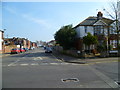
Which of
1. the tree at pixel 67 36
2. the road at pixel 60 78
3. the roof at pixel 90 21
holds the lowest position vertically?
the road at pixel 60 78

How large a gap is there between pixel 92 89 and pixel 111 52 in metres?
18.5

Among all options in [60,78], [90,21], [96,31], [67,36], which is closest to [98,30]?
[96,31]

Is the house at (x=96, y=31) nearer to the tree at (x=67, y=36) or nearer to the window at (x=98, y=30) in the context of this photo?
the window at (x=98, y=30)

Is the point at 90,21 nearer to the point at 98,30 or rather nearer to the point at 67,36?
the point at 98,30

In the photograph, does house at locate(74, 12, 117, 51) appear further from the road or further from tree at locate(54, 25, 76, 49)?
the road

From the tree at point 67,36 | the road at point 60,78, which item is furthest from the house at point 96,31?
the road at point 60,78

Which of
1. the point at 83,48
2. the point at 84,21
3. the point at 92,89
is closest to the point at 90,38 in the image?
the point at 83,48

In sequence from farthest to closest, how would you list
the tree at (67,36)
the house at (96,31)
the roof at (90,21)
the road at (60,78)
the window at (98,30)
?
the tree at (67,36)
the roof at (90,21)
the window at (98,30)
the house at (96,31)
the road at (60,78)

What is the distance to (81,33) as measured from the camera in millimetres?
33906

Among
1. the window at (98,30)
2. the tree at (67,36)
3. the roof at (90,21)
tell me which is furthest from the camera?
the tree at (67,36)

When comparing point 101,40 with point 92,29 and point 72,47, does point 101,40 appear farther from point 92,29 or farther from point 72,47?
point 72,47

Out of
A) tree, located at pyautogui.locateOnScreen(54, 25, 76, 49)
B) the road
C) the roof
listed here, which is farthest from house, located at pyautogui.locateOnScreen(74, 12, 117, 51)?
the road

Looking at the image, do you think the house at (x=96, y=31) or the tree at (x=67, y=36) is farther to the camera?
the tree at (x=67, y=36)

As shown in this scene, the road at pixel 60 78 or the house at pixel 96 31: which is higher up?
the house at pixel 96 31
